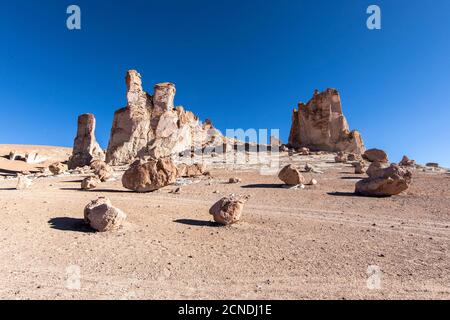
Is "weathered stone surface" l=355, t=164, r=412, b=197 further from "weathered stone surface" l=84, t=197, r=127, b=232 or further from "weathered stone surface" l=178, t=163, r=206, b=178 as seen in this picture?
"weathered stone surface" l=84, t=197, r=127, b=232

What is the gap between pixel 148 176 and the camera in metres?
14.8

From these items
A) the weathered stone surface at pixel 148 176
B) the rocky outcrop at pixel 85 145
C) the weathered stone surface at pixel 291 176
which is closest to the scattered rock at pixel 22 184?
the weathered stone surface at pixel 148 176

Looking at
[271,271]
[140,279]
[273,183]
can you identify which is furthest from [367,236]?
[273,183]

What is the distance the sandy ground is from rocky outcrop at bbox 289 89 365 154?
2820cm

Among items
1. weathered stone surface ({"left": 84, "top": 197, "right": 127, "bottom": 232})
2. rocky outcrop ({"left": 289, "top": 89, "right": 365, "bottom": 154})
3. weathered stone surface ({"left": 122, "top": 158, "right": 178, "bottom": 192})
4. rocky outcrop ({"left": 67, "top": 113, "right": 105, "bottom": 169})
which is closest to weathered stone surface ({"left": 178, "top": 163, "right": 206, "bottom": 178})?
weathered stone surface ({"left": 122, "top": 158, "right": 178, "bottom": 192})

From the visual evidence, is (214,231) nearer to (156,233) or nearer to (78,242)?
(156,233)

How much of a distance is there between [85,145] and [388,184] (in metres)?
34.9

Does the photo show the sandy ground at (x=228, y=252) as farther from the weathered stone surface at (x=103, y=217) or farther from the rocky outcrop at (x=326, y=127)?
the rocky outcrop at (x=326, y=127)

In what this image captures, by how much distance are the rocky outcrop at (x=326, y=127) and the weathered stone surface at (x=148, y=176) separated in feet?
96.3

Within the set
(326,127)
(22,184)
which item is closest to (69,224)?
(22,184)

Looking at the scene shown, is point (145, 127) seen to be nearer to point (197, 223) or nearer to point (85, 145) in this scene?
point (85, 145)

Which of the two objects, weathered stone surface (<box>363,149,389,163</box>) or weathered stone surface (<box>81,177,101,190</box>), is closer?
weathered stone surface (<box>81,177,101,190</box>)

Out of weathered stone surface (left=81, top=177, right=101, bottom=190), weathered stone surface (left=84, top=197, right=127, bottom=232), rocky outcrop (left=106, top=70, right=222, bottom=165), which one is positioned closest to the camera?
weathered stone surface (left=84, top=197, right=127, bottom=232)

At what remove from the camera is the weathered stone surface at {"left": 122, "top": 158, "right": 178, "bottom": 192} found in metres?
14.7
